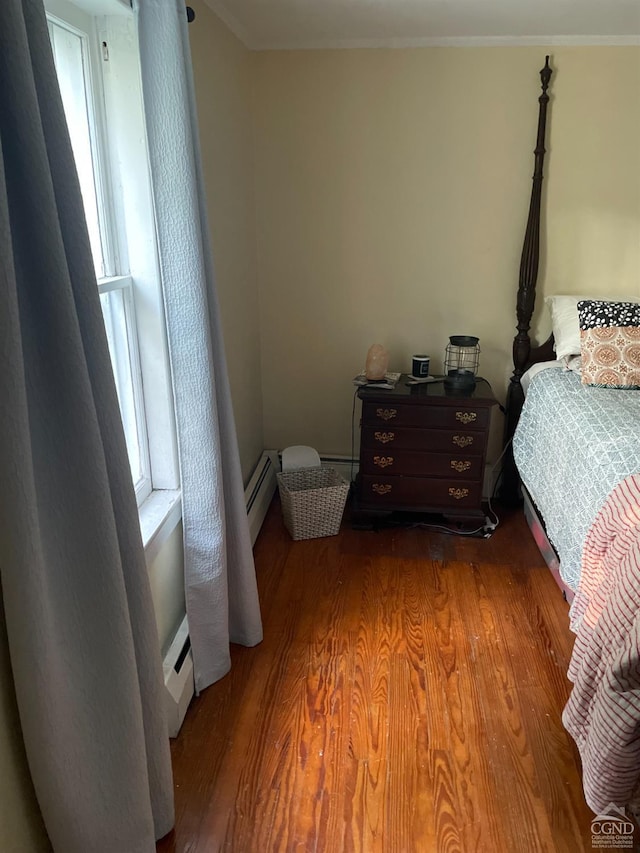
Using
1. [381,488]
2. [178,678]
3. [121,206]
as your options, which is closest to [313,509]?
[381,488]

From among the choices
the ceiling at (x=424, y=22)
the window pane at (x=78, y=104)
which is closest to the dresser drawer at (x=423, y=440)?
the window pane at (x=78, y=104)

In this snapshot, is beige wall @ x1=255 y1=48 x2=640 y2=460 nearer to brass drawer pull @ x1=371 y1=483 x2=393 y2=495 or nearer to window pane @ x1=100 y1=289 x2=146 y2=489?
brass drawer pull @ x1=371 y1=483 x2=393 y2=495

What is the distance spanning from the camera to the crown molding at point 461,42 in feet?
8.29

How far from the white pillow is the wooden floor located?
3.03 ft

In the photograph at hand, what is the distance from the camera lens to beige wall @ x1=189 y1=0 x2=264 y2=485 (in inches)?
81.6

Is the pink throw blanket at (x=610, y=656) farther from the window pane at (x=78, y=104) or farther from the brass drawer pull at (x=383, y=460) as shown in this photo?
the window pane at (x=78, y=104)

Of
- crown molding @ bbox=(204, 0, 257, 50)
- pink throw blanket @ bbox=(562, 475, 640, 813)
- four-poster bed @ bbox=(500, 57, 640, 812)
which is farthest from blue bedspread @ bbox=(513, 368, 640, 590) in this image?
crown molding @ bbox=(204, 0, 257, 50)

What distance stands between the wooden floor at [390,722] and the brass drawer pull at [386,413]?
2.02 feet

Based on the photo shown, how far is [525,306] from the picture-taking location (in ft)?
9.09

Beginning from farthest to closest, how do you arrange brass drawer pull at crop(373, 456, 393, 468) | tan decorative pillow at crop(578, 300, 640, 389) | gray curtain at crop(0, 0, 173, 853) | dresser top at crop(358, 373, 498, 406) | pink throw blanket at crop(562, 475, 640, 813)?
brass drawer pull at crop(373, 456, 393, 468) → dresser top at crop(358, 373, 498, 406) → tan decorative pillow at crop(578, 300, 640, 389) → pink throw blanket at crop(562, 475, 640, 813) → gray curtain at crop(0, 0, 173, 853)

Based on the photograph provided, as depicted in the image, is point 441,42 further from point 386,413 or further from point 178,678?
point 178,678

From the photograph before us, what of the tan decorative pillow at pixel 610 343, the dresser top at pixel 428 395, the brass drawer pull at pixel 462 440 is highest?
the tan decorative pillow at pixel 610 343

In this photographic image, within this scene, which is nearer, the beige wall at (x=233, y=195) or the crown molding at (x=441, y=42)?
the beige wall at (x=233, y=195)

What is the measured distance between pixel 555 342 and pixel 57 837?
2535 millimetres
